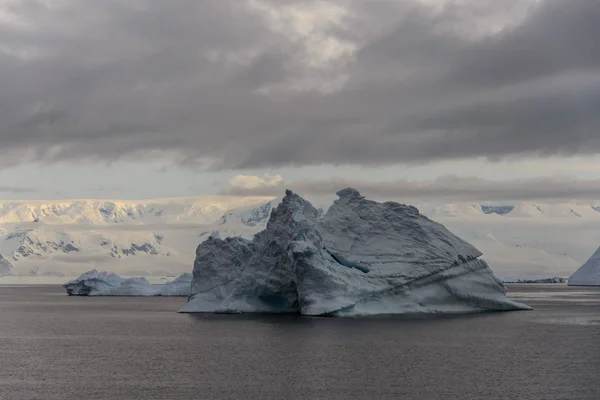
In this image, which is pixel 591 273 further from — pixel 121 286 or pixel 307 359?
pixel 307 359

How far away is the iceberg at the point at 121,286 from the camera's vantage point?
143 meters

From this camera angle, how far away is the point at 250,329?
202ft

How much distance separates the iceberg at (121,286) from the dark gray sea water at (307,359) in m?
71.7

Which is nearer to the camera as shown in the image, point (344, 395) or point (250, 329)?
point (344, 395)

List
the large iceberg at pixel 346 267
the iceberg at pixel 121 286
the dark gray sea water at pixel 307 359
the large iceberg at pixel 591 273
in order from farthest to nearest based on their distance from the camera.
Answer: the large iceberg at pixel 591 273 < the iceberg at pixel 121 286 < the large iceberg at pixel 346 267 < the dark gray sea water at pixel 307 359


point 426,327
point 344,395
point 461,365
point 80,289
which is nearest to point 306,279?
point 426,327

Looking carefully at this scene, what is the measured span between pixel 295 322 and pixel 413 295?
9869 millimetres

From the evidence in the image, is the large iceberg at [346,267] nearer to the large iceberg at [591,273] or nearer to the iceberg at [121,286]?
the iceberg at [121,286]

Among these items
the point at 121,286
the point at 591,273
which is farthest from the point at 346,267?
the point at 591,273

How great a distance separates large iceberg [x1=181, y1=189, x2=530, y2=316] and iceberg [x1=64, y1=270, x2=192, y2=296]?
224 feet

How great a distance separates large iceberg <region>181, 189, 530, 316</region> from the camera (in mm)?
65250

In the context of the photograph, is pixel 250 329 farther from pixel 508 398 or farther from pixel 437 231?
pixel 508 398

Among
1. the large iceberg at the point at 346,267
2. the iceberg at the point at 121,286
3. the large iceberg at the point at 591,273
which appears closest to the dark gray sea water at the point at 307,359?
the large iceberg at the point at 346,267

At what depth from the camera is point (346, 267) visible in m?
67.5
